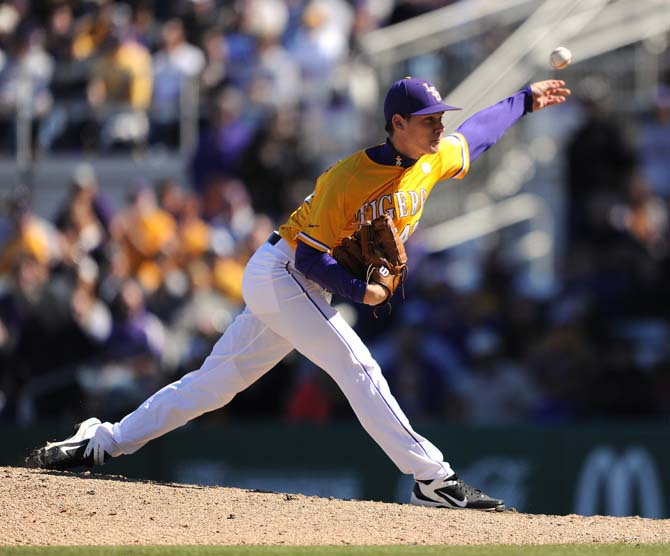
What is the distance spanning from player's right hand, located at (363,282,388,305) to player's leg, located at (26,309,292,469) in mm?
708

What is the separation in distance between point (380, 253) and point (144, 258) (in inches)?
219

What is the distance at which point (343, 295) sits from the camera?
6.10m

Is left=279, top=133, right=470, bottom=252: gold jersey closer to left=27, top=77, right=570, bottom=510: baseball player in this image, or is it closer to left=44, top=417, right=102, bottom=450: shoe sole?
left=27, top=77, right=570, bottom=510: baseball player

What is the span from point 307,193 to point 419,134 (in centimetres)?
576

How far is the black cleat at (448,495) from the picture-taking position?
6.47 meters

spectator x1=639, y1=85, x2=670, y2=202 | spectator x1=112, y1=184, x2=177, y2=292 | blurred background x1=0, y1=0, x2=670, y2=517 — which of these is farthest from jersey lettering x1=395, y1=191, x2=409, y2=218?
spectator x1=639, y1=85, x2=670, y2=202

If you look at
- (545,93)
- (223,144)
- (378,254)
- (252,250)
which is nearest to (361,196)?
(378,254)

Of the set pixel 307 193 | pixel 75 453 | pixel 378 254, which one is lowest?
pixel 75 453

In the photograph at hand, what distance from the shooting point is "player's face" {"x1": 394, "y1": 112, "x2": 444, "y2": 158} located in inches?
244

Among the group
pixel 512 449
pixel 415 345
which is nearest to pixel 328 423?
pixel 415 345

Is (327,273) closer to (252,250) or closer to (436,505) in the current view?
(436,505)

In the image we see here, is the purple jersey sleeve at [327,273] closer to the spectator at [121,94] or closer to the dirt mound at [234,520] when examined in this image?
the dirt mound at [234,520]

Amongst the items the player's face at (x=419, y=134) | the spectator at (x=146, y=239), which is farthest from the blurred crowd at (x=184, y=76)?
the player's face at (x=419, y=134)

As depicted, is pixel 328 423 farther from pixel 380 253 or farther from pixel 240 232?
pixel 380 253
